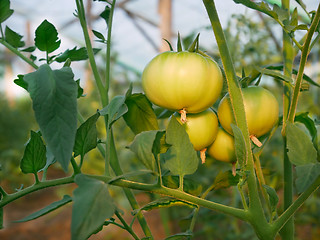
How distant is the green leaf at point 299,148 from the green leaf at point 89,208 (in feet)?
0.45

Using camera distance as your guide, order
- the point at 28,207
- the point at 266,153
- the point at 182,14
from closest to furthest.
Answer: the point at 266,153, the point at 28,207, the point at 182,14

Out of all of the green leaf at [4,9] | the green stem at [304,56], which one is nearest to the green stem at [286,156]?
the green stem at [304,56]

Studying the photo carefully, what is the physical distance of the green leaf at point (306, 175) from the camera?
20 cm

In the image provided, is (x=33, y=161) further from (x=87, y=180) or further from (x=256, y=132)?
(x=256, y=132)

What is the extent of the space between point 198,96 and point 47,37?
147 mm

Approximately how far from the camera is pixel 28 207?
2.75m

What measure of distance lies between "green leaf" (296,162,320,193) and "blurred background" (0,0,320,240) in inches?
7.1

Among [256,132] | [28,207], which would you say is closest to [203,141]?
[256,132]

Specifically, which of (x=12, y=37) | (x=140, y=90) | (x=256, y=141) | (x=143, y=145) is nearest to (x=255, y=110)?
(x=256, y=141)

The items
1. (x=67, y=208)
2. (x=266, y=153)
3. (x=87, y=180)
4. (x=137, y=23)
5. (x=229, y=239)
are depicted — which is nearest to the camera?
(x=87, y=180)

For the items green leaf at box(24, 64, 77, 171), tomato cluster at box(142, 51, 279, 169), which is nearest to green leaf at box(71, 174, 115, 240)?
green leaf at box(24, 64, 77, 171)

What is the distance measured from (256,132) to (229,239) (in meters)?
0.85

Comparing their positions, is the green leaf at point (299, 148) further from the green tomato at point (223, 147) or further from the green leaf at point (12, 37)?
the green leaf at point (12, 37)

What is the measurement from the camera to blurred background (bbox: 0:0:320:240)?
3.40 ft
